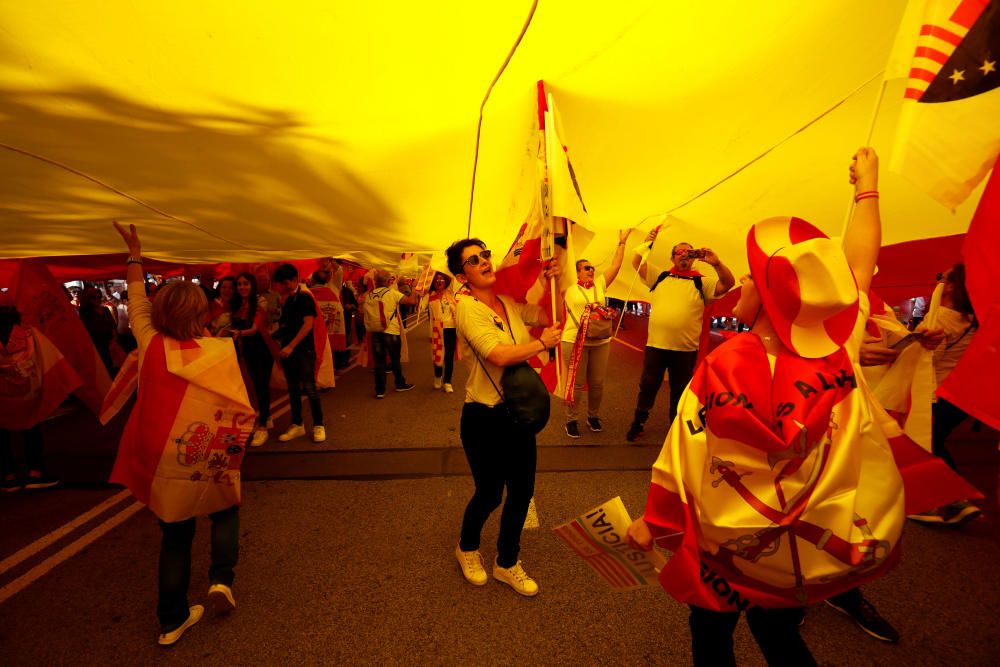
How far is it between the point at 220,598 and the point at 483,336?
198cm

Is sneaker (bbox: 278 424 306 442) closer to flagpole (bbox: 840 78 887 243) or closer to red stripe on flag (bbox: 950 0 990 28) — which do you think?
flagpole (bbox: 840 78 887 243)

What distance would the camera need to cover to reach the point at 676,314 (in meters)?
3.71

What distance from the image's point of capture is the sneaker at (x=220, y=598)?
2.05 meters

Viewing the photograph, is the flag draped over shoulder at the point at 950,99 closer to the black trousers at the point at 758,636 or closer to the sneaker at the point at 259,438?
the black trousers at the point at 758,636

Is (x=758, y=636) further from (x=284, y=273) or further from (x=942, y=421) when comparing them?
(x=284, y=273)

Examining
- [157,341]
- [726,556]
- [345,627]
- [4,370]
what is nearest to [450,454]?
[345,627]

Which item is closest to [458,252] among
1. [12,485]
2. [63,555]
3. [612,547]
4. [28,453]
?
[612,547]

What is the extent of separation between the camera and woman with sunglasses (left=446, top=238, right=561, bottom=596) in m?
1.85

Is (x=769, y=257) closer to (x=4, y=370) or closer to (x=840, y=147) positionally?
(x=840, y=147)

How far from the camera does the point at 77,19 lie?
1.31 metres

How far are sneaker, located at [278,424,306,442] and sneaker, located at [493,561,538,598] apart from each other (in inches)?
124

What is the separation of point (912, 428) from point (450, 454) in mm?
3381

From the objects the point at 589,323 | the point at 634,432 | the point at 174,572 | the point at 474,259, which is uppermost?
the point at 474,259

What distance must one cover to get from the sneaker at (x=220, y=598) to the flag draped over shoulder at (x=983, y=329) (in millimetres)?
3085
